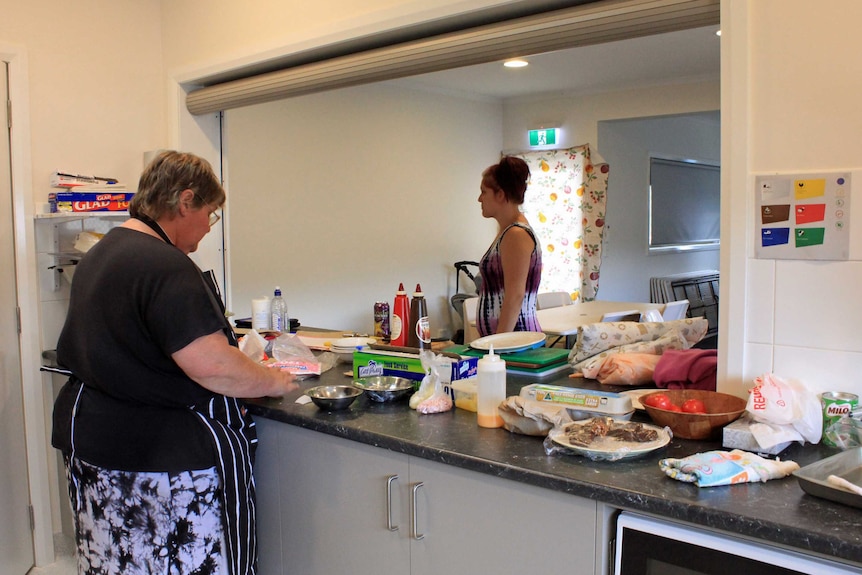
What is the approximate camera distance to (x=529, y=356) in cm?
229

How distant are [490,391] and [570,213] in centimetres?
457

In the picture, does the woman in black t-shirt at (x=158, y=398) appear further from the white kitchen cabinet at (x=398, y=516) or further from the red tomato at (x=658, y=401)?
the red tomato at (x=658, y=401)

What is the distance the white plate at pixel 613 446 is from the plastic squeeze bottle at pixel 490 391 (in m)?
0.19

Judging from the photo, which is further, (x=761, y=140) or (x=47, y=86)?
(x=47, y=86)

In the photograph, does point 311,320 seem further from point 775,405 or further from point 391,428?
point 775,405

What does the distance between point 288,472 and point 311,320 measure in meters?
2.88

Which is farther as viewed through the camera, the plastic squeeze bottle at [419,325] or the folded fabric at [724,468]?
the plastic squeeze bottle at [419,325]

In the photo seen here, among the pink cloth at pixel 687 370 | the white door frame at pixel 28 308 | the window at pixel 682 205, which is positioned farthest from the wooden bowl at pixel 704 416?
the window at pixel 682 205

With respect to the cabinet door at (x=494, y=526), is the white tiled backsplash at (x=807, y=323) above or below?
above

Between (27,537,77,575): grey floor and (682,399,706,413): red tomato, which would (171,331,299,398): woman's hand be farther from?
(27,537,77,575): grey floor

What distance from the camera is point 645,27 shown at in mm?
1682

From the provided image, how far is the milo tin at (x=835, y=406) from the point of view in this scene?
1.47 metres

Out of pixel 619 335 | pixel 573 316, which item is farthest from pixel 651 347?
pixel 573 316

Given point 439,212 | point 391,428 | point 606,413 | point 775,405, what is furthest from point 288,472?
point 439,212
